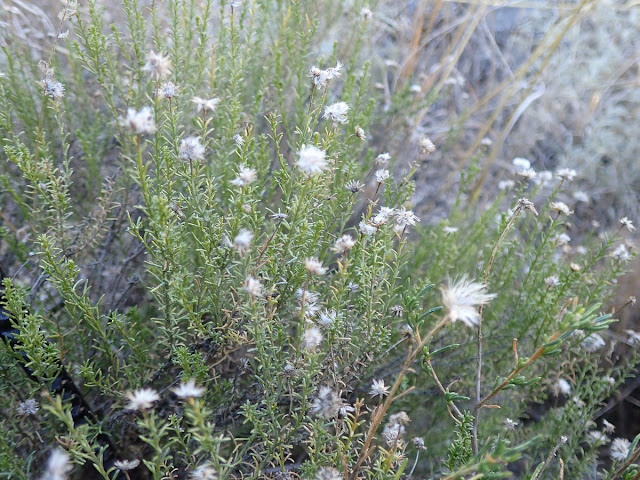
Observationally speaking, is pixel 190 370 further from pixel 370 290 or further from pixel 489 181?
pixel 489 181

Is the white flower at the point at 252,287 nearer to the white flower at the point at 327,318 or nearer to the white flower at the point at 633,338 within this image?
the white flower at the point at 327,318

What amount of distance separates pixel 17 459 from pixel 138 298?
2.30ft

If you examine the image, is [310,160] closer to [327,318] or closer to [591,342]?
[327,318]

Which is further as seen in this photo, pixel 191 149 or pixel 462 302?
pixel 191 149

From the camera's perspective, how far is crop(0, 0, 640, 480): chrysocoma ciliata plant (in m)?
1.24

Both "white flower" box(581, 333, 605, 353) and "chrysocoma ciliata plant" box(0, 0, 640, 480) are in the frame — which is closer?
"chrysocoma ciliata plant" box(0, 0, 640, 480)

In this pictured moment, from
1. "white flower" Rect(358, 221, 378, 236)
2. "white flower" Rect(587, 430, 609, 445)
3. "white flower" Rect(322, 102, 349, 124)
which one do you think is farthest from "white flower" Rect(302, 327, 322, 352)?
"white flower" Rect(587, 430, 609, 445)

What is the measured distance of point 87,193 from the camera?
228 centimetres

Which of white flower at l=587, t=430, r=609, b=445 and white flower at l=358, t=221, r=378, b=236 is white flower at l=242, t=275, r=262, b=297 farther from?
white flower at l=587, t=430, r=609, b=445

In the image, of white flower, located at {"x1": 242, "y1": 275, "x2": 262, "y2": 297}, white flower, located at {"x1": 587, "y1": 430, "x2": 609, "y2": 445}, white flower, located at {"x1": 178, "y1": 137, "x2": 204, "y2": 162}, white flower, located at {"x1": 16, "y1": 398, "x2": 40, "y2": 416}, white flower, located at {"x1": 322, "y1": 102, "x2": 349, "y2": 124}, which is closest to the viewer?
white flower, located at {"x1": 242, "y1": 275, "x2": 262, "y2": 297}

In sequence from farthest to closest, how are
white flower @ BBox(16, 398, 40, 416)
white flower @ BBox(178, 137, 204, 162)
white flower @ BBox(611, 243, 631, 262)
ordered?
1. white flower @ BBox(611, 243, 631, 262)
2. white flower @ BBox(16, 398, 40, 416)
3. white flower @ BBox(178, 137, 204, 162)

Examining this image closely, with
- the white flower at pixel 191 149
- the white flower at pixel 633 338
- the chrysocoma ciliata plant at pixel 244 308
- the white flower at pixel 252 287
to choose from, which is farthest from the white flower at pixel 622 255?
the white flower at pixel 191 149

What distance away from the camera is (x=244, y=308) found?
1.30 metres

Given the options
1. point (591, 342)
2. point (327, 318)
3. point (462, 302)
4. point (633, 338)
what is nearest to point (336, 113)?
point (327, 318)
